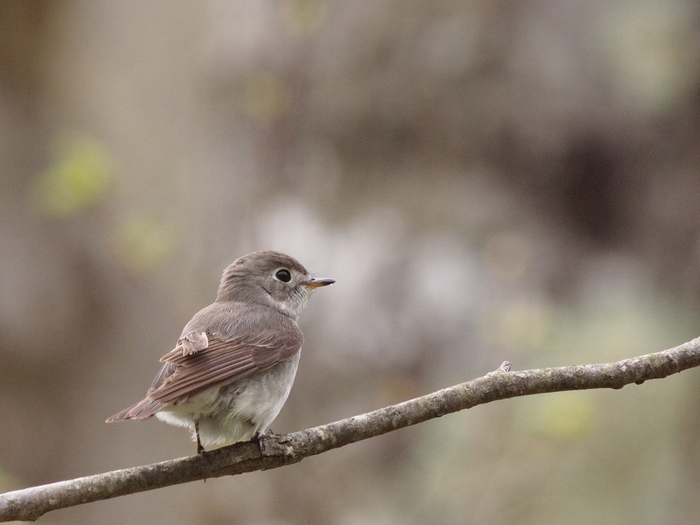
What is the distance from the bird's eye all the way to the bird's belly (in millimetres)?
946

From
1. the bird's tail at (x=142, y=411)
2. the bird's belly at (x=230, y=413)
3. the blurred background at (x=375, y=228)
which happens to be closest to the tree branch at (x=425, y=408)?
the bird's tail at (x=142, y=411)

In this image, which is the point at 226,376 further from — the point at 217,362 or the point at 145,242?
the point at 145,242

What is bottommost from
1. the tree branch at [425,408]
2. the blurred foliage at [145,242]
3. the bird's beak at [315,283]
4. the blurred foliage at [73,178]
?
the tree branch at [425,408]

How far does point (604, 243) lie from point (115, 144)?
5.26 meters

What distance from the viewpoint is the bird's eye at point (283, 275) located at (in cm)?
434

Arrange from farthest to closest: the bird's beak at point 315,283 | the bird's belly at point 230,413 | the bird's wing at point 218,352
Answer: the bird's beak at point 315,283 → the bird's belly at point 230,413 → the bird's wing at point 218,352

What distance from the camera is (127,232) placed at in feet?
26.9

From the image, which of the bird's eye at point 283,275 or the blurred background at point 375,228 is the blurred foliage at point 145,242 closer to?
the blurred background at point 375,228

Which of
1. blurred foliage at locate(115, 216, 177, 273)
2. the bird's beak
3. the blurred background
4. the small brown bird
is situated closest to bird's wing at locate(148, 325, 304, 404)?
the small brown bird

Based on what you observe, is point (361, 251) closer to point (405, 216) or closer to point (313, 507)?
point (405, 216)

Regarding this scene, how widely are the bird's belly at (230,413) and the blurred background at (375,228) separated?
115 inches

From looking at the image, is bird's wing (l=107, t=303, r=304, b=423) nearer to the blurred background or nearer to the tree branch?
the tree branch

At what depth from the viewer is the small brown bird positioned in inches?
123

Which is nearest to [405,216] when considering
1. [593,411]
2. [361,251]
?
[361,251]
